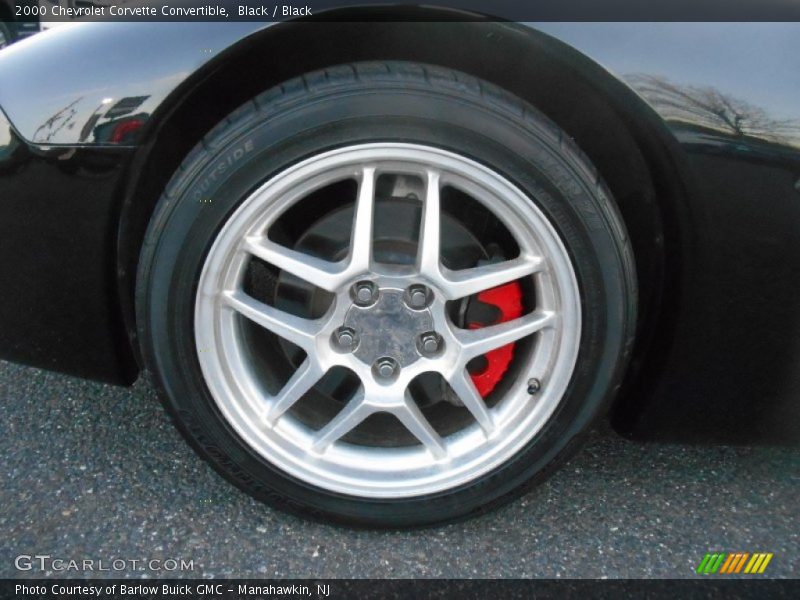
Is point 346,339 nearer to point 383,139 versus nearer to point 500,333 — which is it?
point 500,333

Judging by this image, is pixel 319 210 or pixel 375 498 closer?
pixel 375 498

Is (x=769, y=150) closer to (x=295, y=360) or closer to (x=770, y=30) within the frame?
(x=770, y=30)

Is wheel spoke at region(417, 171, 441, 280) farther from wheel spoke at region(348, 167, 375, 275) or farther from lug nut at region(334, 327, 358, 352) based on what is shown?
lug nut at region(334, 327, 358, 352)

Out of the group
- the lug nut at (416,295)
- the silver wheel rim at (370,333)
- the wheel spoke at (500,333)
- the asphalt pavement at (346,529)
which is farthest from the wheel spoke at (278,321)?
the asphalt pavement at (346,529)

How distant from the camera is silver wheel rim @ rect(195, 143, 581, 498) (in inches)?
57.7

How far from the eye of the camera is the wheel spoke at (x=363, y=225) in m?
1.48

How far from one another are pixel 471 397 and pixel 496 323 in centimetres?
19

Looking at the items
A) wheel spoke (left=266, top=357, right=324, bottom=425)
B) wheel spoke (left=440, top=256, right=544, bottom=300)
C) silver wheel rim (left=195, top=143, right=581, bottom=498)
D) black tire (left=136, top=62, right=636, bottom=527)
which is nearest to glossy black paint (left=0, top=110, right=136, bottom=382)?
black tire (left=136, top=62, right=636, bottom=527)

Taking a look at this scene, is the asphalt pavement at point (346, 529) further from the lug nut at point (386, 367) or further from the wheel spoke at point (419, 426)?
the lug nut at point (386, 367)

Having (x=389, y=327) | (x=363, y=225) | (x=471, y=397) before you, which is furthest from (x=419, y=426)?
(x=363, y=225)

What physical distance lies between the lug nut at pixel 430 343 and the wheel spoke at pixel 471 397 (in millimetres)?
74

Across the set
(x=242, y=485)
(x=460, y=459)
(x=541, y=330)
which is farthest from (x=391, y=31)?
(x=242, y=485)

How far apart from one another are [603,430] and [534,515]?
16.1 inches

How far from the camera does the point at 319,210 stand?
69.2 inches
